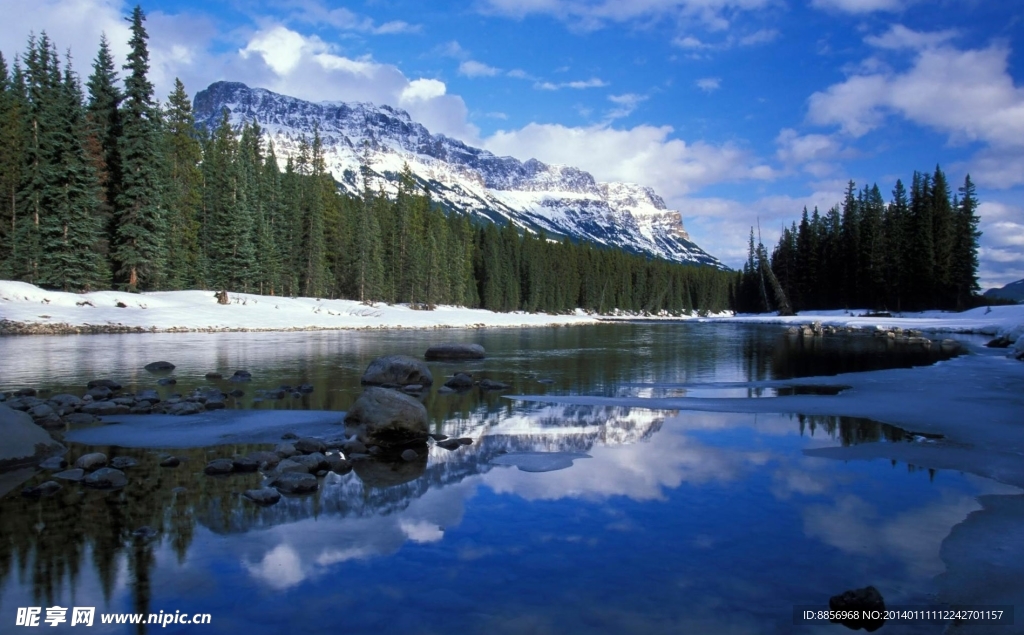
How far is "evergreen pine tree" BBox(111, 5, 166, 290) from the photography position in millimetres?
44062

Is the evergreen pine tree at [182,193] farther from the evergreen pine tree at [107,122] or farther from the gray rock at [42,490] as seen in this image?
the gray rock at [42,490]

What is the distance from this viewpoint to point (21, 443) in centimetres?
967

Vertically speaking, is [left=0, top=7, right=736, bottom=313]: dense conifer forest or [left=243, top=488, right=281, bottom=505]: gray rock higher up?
[left=0, top=7, right=736, bottom=313]: dense conifer forest

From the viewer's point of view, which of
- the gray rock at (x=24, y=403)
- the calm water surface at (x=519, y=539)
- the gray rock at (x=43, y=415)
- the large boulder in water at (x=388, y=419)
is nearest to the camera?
the calm water surface at (x=519, y=539)

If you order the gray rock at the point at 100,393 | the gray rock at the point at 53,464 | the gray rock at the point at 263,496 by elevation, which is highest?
the gray rock at the point at 100,393

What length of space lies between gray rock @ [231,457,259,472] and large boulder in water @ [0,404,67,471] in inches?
124

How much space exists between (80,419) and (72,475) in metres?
5.08

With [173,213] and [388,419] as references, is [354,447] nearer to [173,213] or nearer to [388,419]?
[388,419]

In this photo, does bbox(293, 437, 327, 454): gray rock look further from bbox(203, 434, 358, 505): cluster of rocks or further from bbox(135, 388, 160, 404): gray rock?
bbox(135, 388, 160, 404): gray rock

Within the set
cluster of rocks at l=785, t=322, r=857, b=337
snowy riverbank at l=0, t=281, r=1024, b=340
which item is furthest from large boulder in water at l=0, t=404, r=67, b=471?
cluster of rocks at l=785, t=322, r=857, b=337

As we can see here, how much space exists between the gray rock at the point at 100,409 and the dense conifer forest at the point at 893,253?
263 feet

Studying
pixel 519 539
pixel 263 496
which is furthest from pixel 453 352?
pixel 519 539

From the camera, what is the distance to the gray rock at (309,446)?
1064cm

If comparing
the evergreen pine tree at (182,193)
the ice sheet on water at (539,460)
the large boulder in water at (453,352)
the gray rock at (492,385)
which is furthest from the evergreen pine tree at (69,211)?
the ice sheet on water at (539,460)
